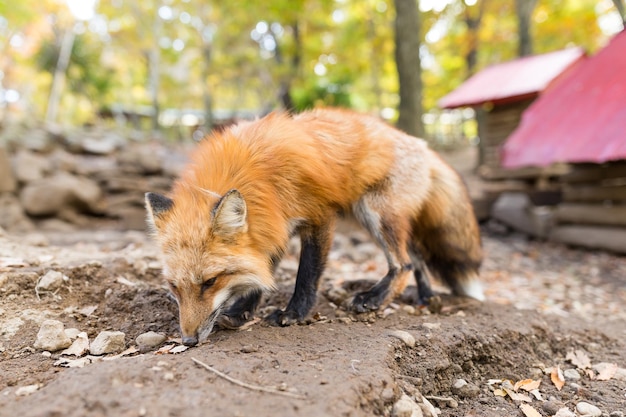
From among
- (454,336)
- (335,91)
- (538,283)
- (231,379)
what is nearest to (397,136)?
(454,336)

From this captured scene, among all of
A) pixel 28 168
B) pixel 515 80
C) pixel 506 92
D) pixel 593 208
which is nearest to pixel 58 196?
pixel 28 168

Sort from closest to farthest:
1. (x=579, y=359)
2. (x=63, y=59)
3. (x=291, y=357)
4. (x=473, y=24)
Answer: (x=291, y=357) → (x=579, y=359) → (x=473, y=24) → (x=63, y=59)

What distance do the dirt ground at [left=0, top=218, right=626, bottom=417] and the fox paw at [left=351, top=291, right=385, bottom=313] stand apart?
0.25 feet

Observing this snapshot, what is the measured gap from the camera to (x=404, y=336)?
2.55m

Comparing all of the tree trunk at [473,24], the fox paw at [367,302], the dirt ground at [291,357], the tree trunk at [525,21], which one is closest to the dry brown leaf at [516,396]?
the dirt ground at [291,357]

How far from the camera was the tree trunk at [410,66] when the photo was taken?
24.2 feet

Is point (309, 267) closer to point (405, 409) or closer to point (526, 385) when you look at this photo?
point (405, 409)

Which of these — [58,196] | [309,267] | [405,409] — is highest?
[58,196]

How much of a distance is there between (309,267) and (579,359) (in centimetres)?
196

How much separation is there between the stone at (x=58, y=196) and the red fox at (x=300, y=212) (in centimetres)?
624

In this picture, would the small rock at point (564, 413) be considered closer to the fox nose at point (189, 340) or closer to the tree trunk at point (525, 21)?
the fox nose at point (189, 340)

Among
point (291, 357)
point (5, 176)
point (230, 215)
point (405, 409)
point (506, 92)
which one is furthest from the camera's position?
point (506, 92)

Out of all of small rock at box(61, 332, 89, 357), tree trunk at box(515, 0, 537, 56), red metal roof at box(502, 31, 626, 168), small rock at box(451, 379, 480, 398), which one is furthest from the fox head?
tree trunk at box(515, 0, 537, 56)

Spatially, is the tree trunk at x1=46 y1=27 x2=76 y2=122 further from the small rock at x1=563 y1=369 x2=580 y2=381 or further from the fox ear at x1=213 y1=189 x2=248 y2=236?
the small rock at x1=563 y1=369 x2=580 y2=381
